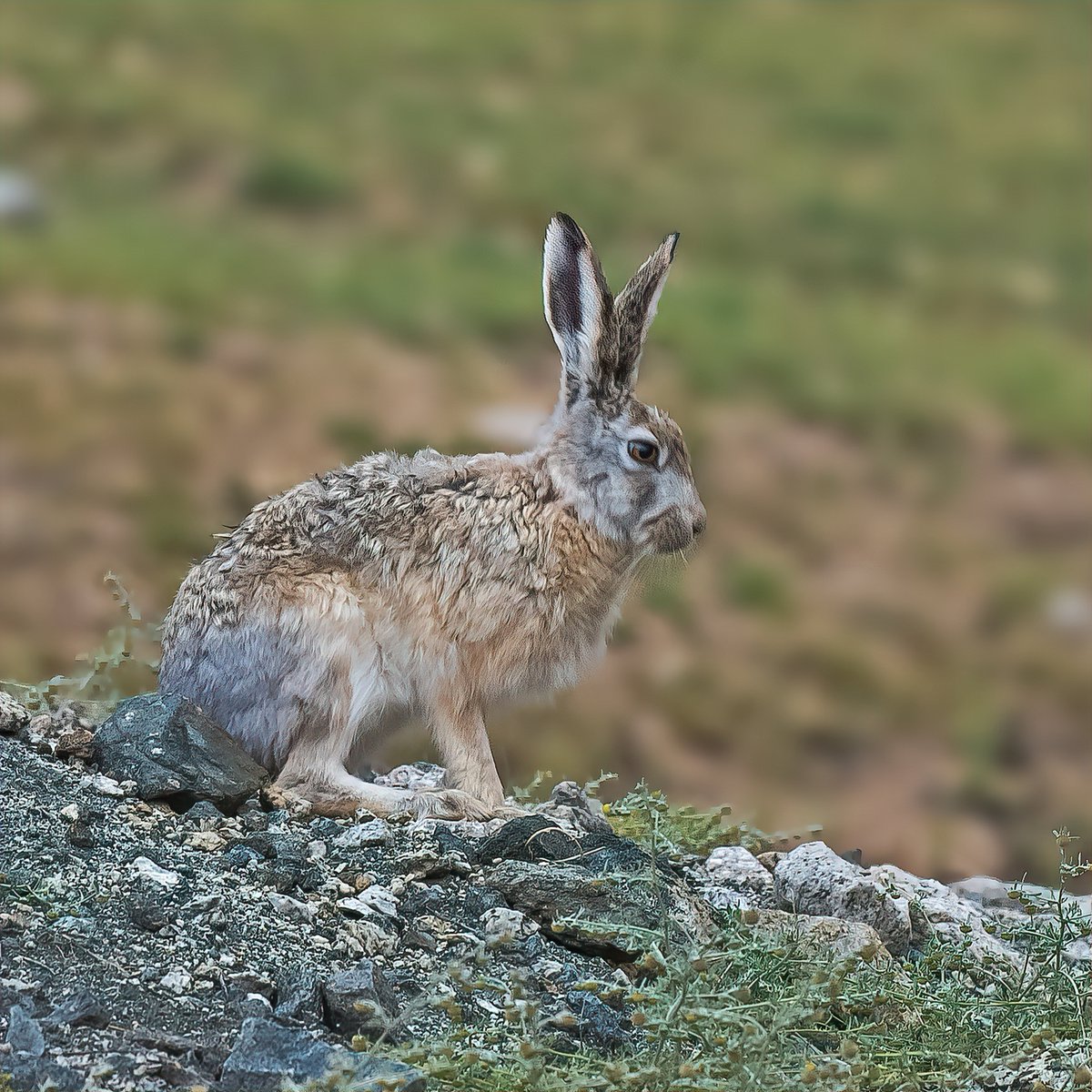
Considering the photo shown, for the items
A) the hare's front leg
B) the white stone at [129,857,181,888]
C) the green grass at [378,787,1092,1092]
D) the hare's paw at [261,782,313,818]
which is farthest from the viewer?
the hare's front leg

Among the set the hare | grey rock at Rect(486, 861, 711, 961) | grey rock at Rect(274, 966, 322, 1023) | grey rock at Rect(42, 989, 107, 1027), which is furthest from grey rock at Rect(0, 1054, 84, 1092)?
the hare

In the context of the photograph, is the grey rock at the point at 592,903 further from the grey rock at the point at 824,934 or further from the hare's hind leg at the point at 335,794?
the hare's hind leg at the point at 335,794

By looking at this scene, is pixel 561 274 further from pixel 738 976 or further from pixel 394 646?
pixel 738 976

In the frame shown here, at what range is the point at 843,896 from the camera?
14.8ft

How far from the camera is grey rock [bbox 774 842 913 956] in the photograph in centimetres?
444

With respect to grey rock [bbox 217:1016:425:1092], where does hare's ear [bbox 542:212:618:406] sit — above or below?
above

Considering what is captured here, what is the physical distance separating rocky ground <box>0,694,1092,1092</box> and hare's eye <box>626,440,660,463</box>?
3.27 ft

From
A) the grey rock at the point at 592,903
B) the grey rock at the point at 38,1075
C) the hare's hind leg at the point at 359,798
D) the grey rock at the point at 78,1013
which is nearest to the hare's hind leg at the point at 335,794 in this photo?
the hare's hind leg at the point at 359,798

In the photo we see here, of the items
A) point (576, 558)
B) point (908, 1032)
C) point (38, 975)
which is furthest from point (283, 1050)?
point (576, 558)

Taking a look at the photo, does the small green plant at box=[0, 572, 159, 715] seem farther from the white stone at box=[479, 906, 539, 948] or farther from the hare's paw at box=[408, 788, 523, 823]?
the white stone at box=[479, 906, 539, 948]

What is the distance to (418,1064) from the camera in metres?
3.35

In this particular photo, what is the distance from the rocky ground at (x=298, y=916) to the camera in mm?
3375

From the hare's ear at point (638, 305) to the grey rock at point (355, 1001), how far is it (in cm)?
216

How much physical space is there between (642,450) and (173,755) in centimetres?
160
